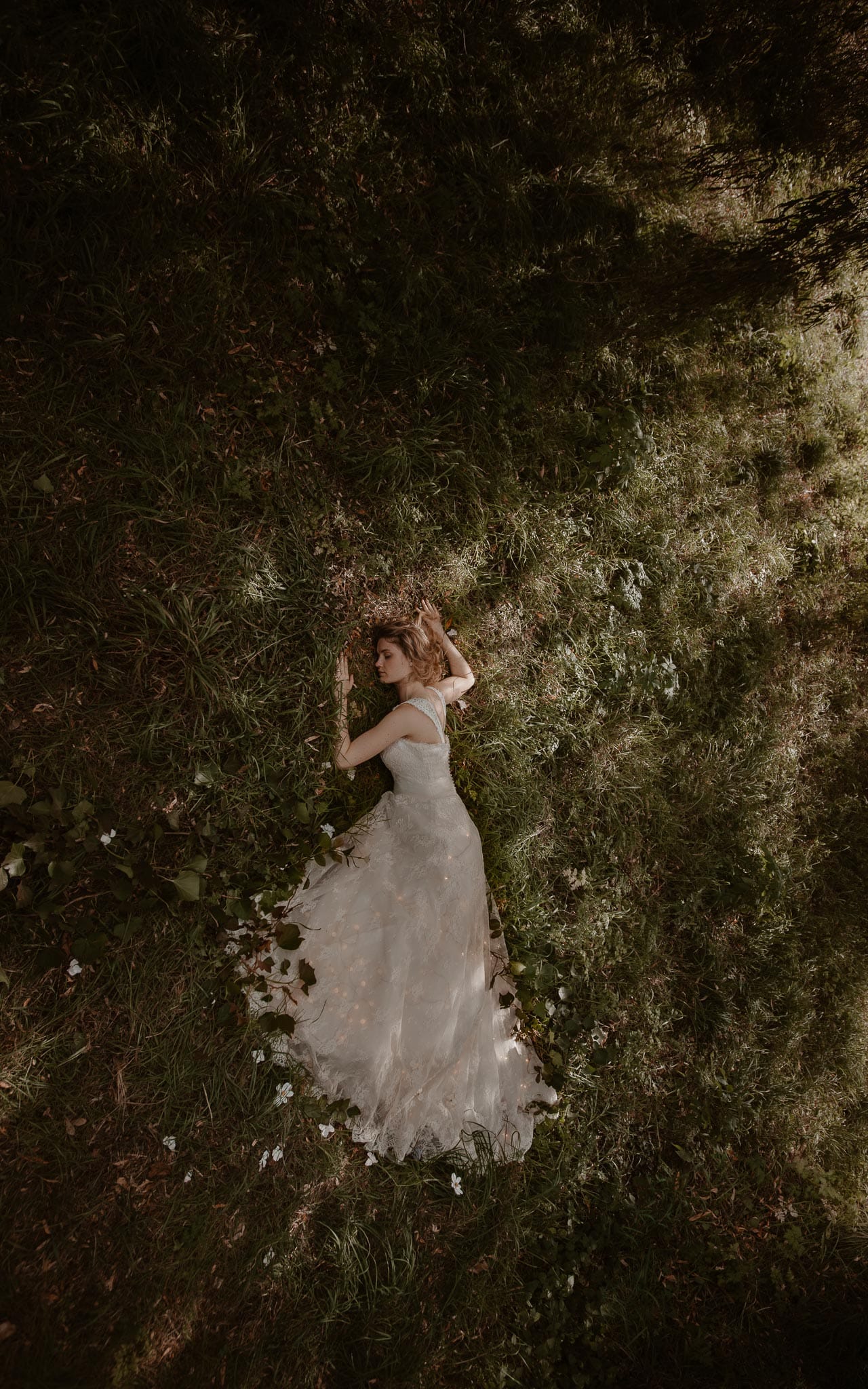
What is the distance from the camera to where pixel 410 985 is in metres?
3.55

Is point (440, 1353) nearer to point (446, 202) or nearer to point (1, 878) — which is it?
point (1, 878)

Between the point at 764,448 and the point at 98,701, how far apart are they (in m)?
5.26

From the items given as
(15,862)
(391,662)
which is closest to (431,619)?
(391,662)

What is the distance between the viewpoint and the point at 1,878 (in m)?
2.88

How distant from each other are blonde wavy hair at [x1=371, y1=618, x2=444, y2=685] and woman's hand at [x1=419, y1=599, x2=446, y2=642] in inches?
1.7

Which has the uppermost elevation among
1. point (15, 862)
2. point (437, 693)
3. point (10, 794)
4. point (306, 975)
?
point (10, 794)

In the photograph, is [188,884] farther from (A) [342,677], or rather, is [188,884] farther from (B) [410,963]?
(A) [342,677]

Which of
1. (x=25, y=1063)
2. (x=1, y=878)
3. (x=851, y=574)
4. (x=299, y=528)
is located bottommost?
(x=851, y=574)

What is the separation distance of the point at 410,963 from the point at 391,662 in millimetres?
1635

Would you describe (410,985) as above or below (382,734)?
below

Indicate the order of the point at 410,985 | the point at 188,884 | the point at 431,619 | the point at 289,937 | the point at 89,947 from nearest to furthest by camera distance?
the point at 89,947 < the point at 188,884 < the point at 289,937 < the point at 410,985 < the point at 431,619

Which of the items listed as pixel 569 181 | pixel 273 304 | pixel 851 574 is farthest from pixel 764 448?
pixel 273 304

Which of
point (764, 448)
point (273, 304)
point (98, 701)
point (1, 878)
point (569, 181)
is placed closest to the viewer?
point (1, 878)

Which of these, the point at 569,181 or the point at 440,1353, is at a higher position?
the point at 569,181
